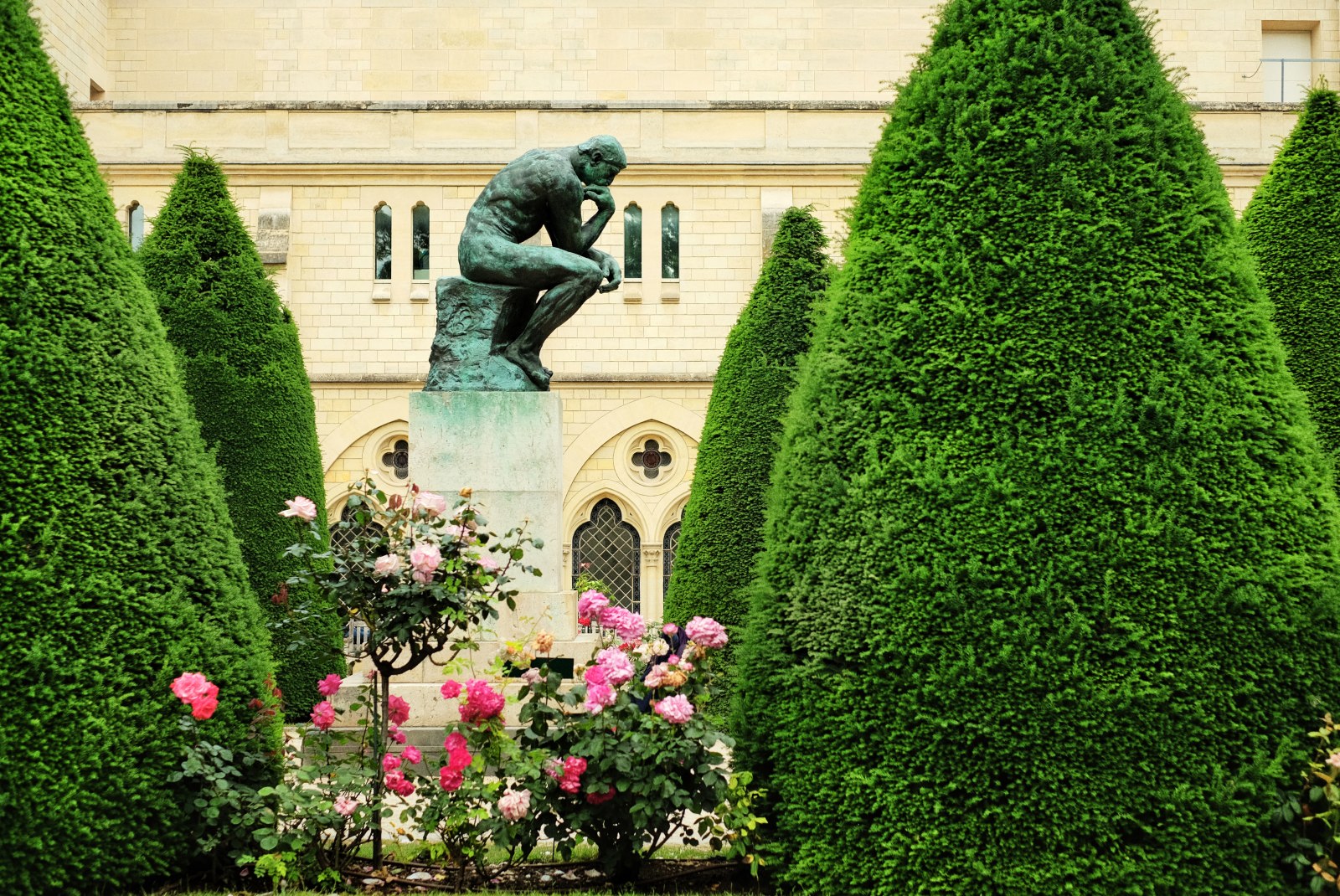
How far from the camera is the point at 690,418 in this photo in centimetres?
1739

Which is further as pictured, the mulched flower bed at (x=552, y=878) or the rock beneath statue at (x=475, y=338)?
the rock beneath statue at (x=475, y=338)

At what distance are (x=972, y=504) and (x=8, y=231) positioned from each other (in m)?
3.12

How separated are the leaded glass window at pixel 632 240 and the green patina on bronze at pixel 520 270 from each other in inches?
436

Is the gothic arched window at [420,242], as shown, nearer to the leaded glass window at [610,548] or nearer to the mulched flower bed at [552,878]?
the leaded glass window at [610,548]

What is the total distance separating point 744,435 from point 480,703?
5.68 meters

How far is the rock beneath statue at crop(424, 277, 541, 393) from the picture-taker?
6.52 m

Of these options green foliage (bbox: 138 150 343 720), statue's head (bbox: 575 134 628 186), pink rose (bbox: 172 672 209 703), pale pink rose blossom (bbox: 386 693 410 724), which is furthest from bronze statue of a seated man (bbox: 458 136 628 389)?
green foliage (bbox: 138 150 343 720)

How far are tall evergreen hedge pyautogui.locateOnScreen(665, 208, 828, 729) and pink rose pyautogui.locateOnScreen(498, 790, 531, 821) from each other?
188 inches

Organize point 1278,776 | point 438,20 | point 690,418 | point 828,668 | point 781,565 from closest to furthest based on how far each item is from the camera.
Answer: point 1278,776
point 828,668
point 781,565
point 690,418
point 438,20

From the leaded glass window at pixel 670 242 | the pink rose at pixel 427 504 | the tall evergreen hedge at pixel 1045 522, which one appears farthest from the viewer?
the leaded glass window at pixel 670 242

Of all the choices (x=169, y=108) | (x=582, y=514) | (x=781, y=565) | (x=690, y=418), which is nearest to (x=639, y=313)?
(x=690, y=418)

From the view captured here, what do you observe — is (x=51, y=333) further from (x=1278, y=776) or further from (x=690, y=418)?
(x=690, y=418)

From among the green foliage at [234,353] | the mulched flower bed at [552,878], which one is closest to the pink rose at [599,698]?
the mulched flower bed at [552,878]

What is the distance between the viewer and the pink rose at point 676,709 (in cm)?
362
